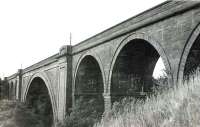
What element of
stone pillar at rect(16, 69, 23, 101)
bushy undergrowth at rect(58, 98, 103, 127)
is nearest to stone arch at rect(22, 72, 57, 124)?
stone pillar at rect(16, 69, 23, 101)

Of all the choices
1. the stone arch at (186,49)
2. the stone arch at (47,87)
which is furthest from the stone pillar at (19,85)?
the stone arch at (186,49)

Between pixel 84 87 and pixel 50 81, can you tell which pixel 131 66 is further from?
pixel 50 81

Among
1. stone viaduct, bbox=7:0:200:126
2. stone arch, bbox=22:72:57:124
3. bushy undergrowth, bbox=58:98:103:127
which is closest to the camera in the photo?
stone viaduct, bbox=7:0:200:126

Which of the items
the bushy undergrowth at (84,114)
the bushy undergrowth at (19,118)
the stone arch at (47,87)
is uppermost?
the stone arch at (47,87)

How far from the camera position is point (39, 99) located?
2764cm

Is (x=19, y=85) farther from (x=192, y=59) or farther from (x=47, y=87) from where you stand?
(x=192, y=59)

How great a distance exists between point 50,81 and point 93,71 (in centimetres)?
568

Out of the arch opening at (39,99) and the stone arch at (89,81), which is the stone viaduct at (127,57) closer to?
the stone arch at (89,81)

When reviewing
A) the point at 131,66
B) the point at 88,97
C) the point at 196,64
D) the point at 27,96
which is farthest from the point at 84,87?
the point at 27,96

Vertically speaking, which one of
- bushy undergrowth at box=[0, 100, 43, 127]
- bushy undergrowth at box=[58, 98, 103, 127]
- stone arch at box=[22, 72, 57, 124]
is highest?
stone arch at box=[22, 72, 57, 124]

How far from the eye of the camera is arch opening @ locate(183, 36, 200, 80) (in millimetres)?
7387

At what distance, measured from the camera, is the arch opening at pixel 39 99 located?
82.6ft

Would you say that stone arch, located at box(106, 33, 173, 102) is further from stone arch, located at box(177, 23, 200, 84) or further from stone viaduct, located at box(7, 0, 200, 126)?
stone arch, located at box(177, 23, 200, 84)

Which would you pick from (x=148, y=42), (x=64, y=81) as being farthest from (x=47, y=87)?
(x=148, y=42)
